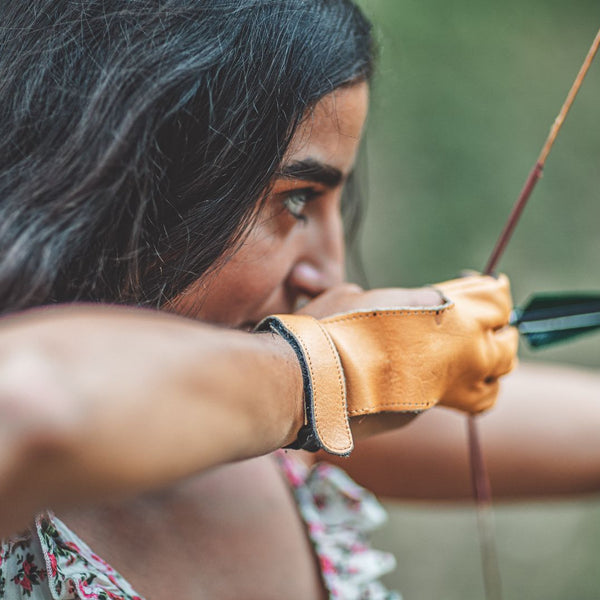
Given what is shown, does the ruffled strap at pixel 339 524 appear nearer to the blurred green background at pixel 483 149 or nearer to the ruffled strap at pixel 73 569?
the ruffled strap at pixel 73 569

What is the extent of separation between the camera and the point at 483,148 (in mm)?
2154

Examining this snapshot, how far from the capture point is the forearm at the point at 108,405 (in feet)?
1.05

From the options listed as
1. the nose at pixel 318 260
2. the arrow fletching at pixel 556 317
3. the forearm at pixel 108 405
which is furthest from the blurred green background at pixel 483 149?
the forearm at pixel 108 405

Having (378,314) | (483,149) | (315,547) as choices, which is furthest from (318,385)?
(483,149)

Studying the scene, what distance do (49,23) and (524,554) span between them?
5.47 feet

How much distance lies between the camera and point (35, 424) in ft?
1.04

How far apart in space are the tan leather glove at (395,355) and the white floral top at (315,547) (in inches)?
9.1

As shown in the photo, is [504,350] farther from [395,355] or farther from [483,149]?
[483,149]

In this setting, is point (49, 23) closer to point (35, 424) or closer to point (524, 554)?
point (35, 424)

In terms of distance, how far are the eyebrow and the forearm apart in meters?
0.28

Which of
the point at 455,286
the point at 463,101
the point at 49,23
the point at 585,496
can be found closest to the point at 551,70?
the point at 463,101

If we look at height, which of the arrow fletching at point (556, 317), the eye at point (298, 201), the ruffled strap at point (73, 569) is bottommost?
the ruffled strap at point (73, 569)

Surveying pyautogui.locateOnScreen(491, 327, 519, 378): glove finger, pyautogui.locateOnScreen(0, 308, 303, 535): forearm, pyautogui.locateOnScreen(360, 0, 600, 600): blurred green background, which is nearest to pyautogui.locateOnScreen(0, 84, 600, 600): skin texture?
pyautogui.locateOnScreen(0, 308, 303, 535): forearm

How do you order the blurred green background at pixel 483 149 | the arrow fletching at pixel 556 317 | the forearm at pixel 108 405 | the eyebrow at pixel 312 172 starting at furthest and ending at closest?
the blurred green background at pixel 483 149 < the arrow fletching at pixel 556 317 < the eyebrow at pixel 312 172 < the forearm at pixel 108 405
